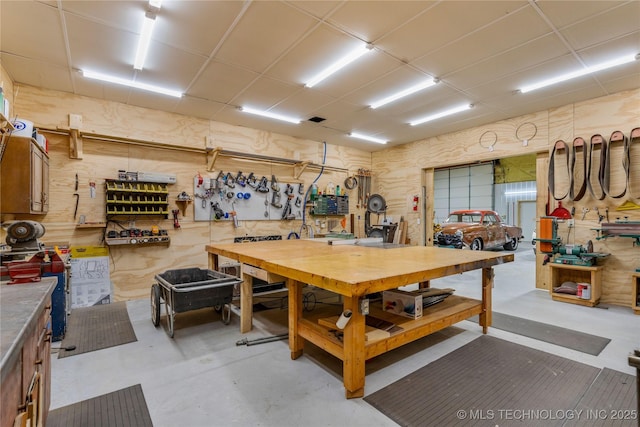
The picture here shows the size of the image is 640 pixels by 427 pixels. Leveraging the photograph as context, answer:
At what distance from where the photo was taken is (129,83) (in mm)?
3639

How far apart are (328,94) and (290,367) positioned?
333 centimetres

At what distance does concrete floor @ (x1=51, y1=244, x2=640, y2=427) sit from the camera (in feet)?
5.82

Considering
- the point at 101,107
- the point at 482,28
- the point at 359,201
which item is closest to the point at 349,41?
the point at 482,28

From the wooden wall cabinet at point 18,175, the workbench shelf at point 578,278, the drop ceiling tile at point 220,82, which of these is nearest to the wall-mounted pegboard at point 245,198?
the drop ceiling tile at point 220,82

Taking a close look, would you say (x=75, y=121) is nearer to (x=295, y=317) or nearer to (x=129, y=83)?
(x=129, y=83)

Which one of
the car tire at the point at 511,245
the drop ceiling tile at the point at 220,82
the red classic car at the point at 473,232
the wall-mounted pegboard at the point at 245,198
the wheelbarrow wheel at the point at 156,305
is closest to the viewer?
the wheelbarrow wheel at the point at 156,305

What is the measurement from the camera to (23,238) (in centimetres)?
221

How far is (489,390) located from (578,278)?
3.38m

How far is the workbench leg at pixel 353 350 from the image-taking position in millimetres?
1841

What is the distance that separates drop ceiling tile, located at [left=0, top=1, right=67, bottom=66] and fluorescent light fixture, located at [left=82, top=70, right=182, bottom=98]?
278 mm

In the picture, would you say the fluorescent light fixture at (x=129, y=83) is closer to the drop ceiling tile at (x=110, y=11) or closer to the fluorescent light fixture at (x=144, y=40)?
the fluorescent light fixture at (x=144, y=40)

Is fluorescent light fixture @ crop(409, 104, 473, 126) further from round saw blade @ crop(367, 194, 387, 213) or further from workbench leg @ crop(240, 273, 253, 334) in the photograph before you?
workbench leg @ crop(240, 273, 253, 334)

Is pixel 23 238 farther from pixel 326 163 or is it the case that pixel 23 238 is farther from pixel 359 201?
pixel 359 201

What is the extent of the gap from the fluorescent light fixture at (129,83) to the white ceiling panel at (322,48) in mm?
134
